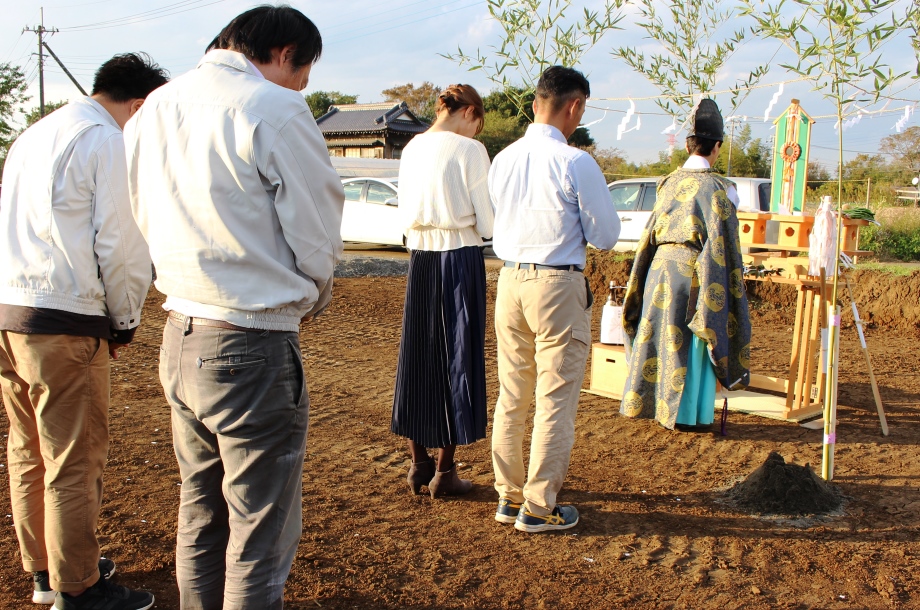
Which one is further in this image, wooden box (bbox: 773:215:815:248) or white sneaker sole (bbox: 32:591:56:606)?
wooden box (bbox: 773:215:815:248)

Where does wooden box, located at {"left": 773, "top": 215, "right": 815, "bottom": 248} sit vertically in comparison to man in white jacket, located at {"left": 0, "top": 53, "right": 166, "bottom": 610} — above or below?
above

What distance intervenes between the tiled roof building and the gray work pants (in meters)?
31.6

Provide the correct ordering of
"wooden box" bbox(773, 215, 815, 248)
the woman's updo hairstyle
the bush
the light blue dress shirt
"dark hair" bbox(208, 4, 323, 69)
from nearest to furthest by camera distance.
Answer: "dark hair" bbox(208, 4, 323, 69), the light blue dress shirt, the woman's updo hairstyle, "wooden box" bbox(773, 215, 815, 248), the bush

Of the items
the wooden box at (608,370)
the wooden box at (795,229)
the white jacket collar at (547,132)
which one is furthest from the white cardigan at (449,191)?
the wooden box at (795,229)

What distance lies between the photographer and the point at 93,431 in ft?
8.64

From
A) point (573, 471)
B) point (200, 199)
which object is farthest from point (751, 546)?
point (200, 199)

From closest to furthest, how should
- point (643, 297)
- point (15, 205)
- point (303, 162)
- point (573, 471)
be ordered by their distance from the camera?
point (303, 162), point (15, 205), point (573, 471), point (643, 297)

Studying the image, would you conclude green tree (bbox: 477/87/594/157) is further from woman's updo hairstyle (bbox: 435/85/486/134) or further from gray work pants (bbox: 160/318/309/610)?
gray work pants (bbox: 160/318/309/610)

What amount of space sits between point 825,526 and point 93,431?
317 cm

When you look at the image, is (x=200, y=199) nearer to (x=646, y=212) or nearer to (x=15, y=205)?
(x=15, y=205)

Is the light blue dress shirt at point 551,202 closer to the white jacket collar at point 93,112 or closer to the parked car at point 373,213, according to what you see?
the white jacket collar at point 93,112

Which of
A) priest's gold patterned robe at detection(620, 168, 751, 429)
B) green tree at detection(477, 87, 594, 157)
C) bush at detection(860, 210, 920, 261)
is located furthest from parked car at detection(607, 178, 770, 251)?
green tree at detection(477, 87, 594, 157)

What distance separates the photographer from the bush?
14.0 meters

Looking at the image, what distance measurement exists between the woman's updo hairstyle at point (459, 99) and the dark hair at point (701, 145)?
156 centimetres
